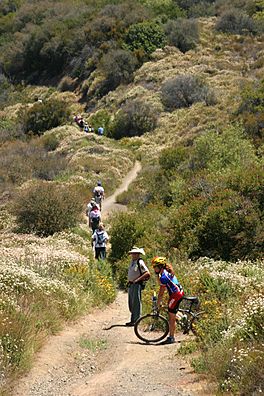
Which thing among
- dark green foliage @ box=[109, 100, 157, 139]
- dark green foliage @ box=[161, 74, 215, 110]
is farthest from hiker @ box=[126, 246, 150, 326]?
dark green foliage @ box=[161, 74, 215, 110]

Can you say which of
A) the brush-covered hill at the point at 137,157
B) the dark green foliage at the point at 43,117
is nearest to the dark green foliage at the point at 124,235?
the brush-covered hill at the point at 137,157

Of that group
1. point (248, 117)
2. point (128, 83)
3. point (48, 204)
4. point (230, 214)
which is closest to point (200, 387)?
point (230, 214)

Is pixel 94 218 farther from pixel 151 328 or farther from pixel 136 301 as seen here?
pixel 151 328

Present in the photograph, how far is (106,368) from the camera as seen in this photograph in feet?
28.3

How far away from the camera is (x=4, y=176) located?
27312 mm

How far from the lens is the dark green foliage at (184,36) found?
4994 centimetres

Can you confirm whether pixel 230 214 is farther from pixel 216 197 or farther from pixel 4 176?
pixel 4 176

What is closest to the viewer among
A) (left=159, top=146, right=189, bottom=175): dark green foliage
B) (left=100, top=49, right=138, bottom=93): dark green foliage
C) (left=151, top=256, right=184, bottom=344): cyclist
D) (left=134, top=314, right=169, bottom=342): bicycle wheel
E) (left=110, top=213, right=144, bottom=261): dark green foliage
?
(left=151, top=256, right=184, bottom=344): cyclist

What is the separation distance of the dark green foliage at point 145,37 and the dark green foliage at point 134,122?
12.4m

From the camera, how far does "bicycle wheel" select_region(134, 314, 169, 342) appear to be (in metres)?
9.52

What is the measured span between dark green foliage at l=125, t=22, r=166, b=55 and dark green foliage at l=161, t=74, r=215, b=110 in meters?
9.82

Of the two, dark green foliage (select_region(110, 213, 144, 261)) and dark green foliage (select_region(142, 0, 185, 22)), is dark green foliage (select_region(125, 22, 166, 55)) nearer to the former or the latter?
dark green foliage (select_region(142, 0, 185, 22))

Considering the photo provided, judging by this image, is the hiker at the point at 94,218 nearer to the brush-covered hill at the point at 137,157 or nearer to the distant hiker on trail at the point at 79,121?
the brush-covered hill at the point at 137,157

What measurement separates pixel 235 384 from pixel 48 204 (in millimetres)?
12889
